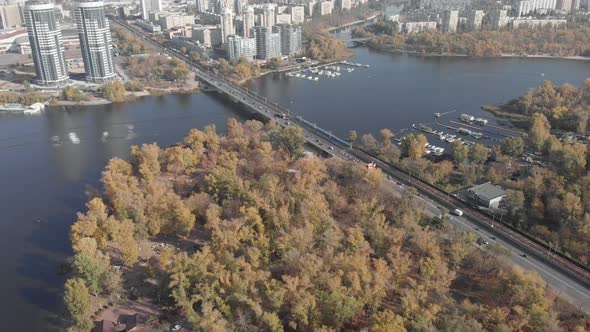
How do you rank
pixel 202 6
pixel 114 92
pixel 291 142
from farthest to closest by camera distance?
pixel 202 6
pixel 114 92
pixel 291 142

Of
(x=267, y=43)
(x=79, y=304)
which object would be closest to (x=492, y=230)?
(x=79, y=304)

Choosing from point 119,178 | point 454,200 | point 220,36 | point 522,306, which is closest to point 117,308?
point 119,178

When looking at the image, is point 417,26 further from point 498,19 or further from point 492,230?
point 492,230

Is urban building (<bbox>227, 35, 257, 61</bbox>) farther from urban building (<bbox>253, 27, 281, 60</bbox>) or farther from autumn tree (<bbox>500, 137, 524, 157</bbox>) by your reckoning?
autumn tree (<bbox>500, 137, 524, 157</bbox>)

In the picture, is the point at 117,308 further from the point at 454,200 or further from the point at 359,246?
the point at 454,200

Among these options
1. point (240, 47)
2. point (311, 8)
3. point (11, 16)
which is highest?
point (11, 16)

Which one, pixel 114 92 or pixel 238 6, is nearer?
pixel 114 92
